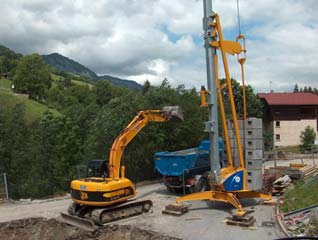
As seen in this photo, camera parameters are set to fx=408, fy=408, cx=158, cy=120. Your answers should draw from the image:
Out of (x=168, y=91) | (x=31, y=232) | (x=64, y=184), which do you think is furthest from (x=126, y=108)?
(x=31, y=232)

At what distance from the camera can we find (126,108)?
24312mm

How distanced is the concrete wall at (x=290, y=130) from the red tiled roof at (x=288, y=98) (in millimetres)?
2579

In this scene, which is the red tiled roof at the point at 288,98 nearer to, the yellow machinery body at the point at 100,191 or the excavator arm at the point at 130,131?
the excavator arm at the point at 130,131

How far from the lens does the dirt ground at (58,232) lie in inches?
462

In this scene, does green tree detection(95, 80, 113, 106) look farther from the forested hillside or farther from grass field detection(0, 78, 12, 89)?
the forested hillside

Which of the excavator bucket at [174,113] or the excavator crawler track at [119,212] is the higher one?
the excavator bucket at [174,113]

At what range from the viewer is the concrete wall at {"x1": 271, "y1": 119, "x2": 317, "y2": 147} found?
5550cm

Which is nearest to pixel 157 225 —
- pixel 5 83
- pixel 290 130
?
pixel 290 130

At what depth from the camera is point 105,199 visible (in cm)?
1283

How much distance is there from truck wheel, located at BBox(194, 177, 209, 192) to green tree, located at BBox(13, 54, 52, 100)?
3043 inches

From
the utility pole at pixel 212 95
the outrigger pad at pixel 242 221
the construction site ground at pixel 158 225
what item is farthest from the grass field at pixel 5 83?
the outrigger pad at pixel 242 221

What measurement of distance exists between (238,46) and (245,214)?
590 cm

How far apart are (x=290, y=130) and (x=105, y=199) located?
47.3 meters

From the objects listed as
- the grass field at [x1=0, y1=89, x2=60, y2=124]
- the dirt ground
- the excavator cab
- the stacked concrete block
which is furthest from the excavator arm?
the grass field at [x1=0, y1=89, x2=60, y2=124]
